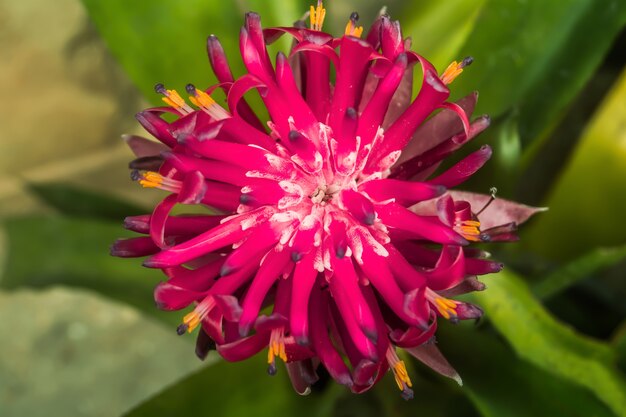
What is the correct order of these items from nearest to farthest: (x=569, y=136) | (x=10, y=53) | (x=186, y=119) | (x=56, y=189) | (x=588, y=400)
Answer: (x=186, y=119)
(x=588, y=400)
(x=569, y=136)
(x=56, y=189)
(x=10, y=53)

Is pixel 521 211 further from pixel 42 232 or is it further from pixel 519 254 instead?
pixel 42 232

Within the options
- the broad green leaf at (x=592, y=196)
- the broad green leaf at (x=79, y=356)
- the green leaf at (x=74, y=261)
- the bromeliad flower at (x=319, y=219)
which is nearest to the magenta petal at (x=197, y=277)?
the bromeliad flower at (x=319, y=219)

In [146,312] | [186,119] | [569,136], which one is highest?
[569,136]

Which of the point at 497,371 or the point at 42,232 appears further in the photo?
the point at 42,232

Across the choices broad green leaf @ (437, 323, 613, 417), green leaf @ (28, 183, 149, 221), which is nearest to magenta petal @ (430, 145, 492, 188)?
broad green leaf @ (437, 323, 613, 417)

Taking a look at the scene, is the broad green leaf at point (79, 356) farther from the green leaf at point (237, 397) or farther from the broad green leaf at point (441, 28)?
the broad green leaf at point (441, 28)

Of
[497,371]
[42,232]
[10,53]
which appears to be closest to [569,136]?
[497,371]

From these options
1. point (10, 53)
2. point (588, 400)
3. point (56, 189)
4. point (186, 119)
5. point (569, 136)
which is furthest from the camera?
point (10, 53)

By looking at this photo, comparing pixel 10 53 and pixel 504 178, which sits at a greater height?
pixel 504 178
